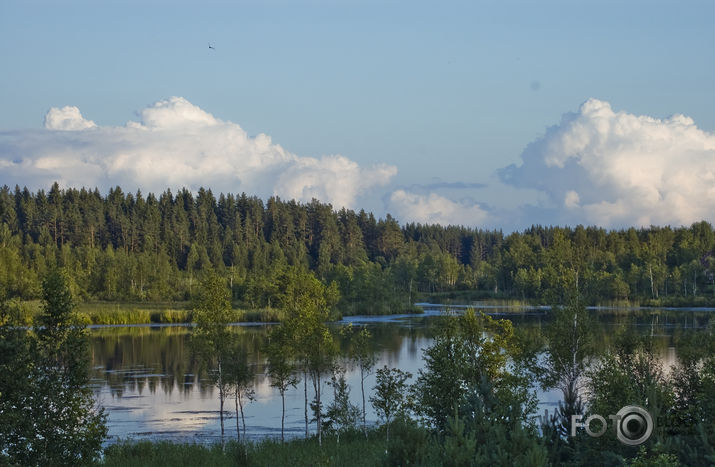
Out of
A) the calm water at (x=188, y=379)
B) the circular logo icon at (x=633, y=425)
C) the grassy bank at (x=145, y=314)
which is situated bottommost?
the calm water at (x=188, y=379)

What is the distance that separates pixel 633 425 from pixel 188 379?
54325 mm

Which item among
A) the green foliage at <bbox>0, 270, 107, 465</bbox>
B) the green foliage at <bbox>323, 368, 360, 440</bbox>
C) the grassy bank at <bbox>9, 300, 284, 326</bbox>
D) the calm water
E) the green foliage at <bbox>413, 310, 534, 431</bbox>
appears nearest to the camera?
the green foliage at <bbox>0, 270, 107, 465</bbox>

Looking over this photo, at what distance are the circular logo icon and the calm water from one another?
31.3 m

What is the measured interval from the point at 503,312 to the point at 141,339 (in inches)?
2895

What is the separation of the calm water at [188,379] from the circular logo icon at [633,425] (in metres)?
31.3

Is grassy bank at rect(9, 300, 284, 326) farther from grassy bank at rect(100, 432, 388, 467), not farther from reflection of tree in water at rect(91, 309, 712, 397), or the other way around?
grassy bank at rect(100, 432, 388, 467)

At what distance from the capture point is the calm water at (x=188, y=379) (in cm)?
5391

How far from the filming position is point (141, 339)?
101 metres

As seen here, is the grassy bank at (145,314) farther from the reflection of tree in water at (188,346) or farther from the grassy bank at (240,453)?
the grassy bank at (240,453)

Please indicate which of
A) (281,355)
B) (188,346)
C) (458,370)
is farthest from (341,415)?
(188,346)

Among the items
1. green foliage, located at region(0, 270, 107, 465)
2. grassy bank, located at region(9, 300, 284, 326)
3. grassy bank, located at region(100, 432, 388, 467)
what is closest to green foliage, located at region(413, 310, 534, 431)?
grassy bank, located at region(100, 432, 388, 467)

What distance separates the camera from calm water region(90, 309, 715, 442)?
53906mm

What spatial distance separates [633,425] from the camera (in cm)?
2508

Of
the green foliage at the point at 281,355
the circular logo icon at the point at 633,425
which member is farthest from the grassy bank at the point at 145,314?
the circular logo icon at the point at 633,425
